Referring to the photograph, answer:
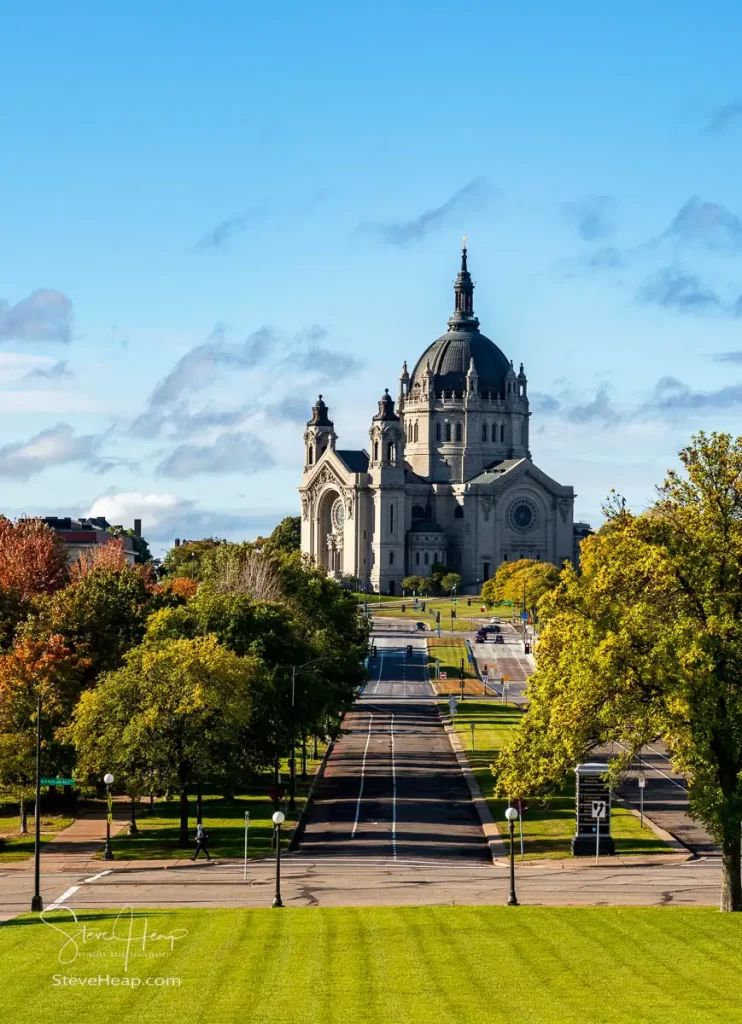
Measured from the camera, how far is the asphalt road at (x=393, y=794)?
57312 millimetres

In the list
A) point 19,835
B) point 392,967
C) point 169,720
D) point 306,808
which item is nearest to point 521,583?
point 306,808

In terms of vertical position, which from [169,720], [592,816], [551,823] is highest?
[169,720]

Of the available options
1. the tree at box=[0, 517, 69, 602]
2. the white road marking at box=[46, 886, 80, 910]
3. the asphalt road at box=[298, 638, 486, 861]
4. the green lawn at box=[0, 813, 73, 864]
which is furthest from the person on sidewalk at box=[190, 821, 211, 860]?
the tree at box=[0, 517, 69, 602]

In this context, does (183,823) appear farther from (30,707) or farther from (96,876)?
(30,707)

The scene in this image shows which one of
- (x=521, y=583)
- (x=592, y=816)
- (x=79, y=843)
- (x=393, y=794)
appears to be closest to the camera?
(x=592, y=816)

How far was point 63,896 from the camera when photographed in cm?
4544

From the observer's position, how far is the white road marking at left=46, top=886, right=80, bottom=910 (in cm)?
4316

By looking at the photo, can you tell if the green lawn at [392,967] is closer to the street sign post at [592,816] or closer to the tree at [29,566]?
the street sign post at [592,816]

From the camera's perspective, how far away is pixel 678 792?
2731 inches

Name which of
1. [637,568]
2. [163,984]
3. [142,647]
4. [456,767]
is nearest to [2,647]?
[142,647]

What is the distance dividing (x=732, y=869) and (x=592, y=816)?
43.7 feet

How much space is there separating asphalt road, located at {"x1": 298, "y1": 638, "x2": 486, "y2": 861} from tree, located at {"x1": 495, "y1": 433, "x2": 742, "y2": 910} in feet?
50.0

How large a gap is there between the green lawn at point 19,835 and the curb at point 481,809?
1459 cm

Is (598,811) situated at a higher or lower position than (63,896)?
higher
